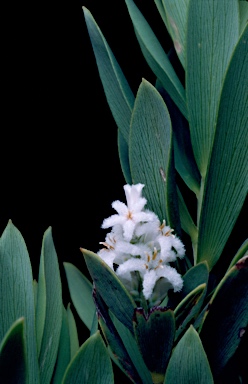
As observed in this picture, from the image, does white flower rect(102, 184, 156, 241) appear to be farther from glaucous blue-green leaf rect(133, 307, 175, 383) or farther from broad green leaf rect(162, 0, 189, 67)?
broad green leaf rect(162, 0, 189, 67)

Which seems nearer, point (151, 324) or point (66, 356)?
point (151, 324)

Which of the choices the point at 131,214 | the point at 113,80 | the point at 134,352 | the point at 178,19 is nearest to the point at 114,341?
the point at 134,352

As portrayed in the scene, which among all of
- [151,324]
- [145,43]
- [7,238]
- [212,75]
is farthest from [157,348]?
[145,43]

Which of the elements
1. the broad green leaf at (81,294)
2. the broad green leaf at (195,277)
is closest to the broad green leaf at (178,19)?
the broad green leaf at (195,277)

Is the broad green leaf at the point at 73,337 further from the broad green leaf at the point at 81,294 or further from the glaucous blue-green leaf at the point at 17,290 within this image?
the glaucous blue-green leaf at the point at 17,290

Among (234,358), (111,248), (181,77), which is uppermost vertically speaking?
(181,77)

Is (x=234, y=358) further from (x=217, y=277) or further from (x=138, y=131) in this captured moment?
(x=138, y=131)

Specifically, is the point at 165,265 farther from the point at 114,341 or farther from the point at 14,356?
the point at 14,356
